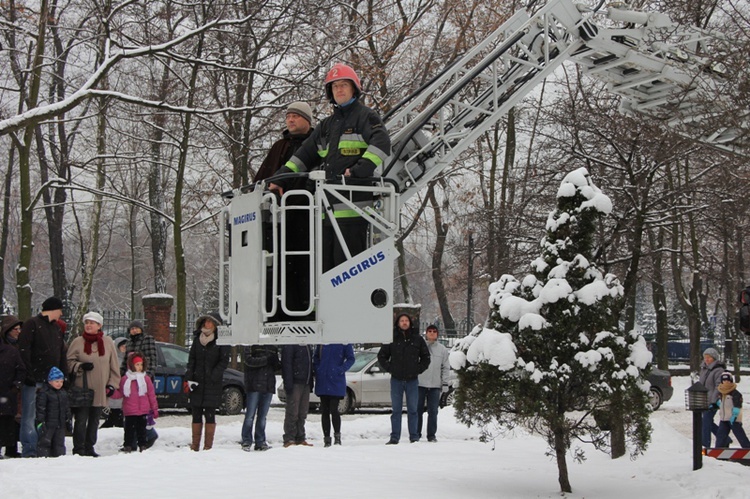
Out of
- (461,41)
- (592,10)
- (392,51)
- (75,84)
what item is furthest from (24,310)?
(592,10)

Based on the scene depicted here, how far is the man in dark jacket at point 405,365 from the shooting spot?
46.8 ft

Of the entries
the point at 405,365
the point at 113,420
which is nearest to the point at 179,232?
the point at 113,420

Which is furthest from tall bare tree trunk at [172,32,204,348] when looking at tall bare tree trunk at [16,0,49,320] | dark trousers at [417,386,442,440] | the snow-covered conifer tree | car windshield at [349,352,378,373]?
the snow-covered conifer tree

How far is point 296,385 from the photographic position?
13.1 metres

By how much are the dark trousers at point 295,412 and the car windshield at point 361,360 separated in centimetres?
751

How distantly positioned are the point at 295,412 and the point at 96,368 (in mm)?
2632

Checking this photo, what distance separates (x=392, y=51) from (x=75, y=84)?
776 cm

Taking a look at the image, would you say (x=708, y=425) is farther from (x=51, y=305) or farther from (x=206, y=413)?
(x=51, y=305)

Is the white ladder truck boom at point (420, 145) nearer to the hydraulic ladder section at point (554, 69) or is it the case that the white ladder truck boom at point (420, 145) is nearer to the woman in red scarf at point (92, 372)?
the hydraulic ladder section at point (554, 69)

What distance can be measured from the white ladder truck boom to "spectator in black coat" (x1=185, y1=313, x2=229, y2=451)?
13.2 ft

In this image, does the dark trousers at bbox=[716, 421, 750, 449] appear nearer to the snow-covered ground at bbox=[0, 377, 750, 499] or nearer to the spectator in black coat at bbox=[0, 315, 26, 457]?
the snow-covered ground at bbox=[0, 377, 750, 499]

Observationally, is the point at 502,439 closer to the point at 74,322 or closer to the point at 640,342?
the point at 640,342

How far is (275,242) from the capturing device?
22.9 ft

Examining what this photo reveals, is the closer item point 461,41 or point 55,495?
point 55,495
